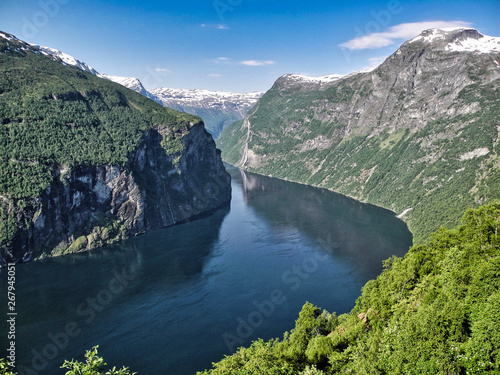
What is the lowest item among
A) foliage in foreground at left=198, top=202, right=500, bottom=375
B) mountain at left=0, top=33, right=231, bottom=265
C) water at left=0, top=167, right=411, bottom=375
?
water at left=0, top=167, right=411, bottom=375

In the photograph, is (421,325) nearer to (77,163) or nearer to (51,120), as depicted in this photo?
(77,163)

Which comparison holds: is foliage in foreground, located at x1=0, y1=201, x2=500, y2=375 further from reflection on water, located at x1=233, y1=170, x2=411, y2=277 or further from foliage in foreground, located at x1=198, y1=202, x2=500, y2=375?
reflection on water, located at x1=233, y1=170, x2=411, y2=277

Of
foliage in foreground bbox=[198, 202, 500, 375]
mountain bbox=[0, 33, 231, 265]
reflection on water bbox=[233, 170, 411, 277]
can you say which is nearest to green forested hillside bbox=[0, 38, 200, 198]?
mountain bbox=[0, 33, 231, 265]

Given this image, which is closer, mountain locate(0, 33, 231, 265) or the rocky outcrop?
the rocky outcrop

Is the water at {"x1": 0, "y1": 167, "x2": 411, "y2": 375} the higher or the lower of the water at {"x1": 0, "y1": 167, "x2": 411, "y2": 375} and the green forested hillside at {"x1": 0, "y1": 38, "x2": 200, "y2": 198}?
the lower

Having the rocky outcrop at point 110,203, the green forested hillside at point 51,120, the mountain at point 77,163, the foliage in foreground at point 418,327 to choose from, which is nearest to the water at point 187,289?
the rocky outcrop at point 110,203

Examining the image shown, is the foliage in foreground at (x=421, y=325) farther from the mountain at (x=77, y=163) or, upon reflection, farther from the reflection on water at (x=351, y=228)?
the mountain at (x=77, y=163)

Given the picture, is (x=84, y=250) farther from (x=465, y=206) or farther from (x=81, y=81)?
(x=465, y=206)
